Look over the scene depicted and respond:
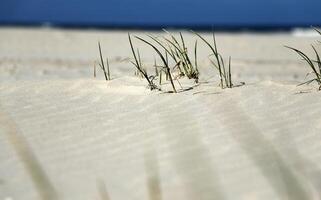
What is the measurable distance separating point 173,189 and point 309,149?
71cm

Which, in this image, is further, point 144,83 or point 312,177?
point 144,83

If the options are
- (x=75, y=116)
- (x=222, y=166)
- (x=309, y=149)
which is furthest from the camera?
(x=75, y=116)

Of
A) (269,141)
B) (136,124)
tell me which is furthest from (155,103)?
(269,141)

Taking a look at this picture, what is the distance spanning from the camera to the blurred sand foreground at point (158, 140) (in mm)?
2012

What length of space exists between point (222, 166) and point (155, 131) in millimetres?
539

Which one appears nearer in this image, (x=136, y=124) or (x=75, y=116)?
(x=136, y=124)

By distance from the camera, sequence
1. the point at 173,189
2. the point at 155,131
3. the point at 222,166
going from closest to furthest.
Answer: the point at 173,189 → the point at 222,166 → the point at 155,131

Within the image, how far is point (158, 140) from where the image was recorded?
251 cm

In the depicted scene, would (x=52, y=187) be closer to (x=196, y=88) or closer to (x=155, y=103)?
(x=155, y=103)

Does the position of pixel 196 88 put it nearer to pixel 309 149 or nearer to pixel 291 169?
pixel 309 149

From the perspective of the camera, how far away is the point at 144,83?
11.8 ft

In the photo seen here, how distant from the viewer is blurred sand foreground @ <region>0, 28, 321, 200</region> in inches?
79.2

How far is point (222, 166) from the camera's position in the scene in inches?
86.0

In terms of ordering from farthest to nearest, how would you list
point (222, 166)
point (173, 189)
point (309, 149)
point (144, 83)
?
point (144, 83) < point (309, 149) < point (222, 166) < point (173, 189)
